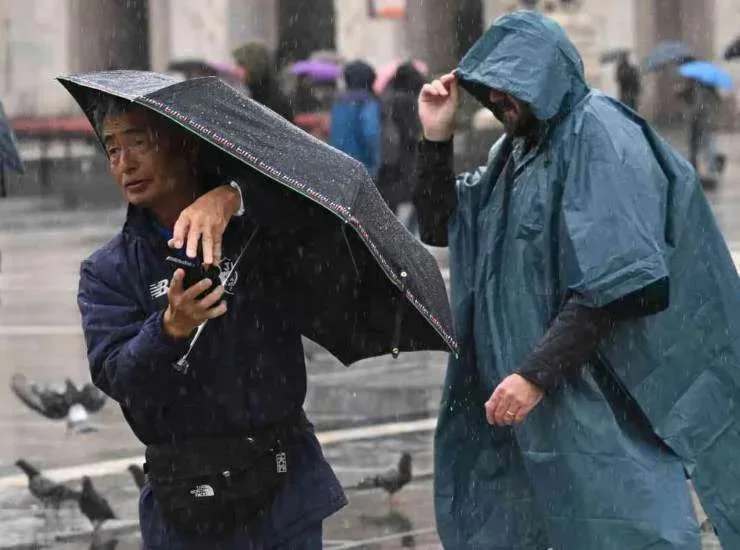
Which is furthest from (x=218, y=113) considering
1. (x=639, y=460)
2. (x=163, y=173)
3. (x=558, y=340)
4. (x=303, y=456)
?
(x=639, y=460)

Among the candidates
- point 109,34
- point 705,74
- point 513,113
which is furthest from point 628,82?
point 513,113

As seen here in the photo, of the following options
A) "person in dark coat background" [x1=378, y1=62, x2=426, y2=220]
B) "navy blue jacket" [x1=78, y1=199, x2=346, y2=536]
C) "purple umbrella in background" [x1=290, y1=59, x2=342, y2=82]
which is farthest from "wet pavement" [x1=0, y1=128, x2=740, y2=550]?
"purple umbrella in background" [x1=290, y1=59, x2=342, y2=82]

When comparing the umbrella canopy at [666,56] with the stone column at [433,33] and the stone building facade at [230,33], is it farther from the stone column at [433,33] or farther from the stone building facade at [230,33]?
the stone column at [433,33]

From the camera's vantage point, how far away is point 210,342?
3967 millimetres

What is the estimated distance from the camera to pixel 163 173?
3.99 m

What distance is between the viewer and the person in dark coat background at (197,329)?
394 cm

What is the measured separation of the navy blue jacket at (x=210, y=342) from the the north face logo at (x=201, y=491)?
0.36ft

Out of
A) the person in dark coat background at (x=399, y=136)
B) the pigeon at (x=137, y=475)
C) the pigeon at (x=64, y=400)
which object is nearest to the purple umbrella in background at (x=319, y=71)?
the person in dark coat background at (x=399, y=136)

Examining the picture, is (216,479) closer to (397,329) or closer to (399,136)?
(397,329)

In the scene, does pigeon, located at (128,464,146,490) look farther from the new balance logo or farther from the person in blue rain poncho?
the new balance logo

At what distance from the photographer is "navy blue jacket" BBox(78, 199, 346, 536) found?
395cm

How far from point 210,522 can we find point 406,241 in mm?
706

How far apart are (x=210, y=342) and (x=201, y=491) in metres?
0.30

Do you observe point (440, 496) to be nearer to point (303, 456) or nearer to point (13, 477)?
point (303, 456)
